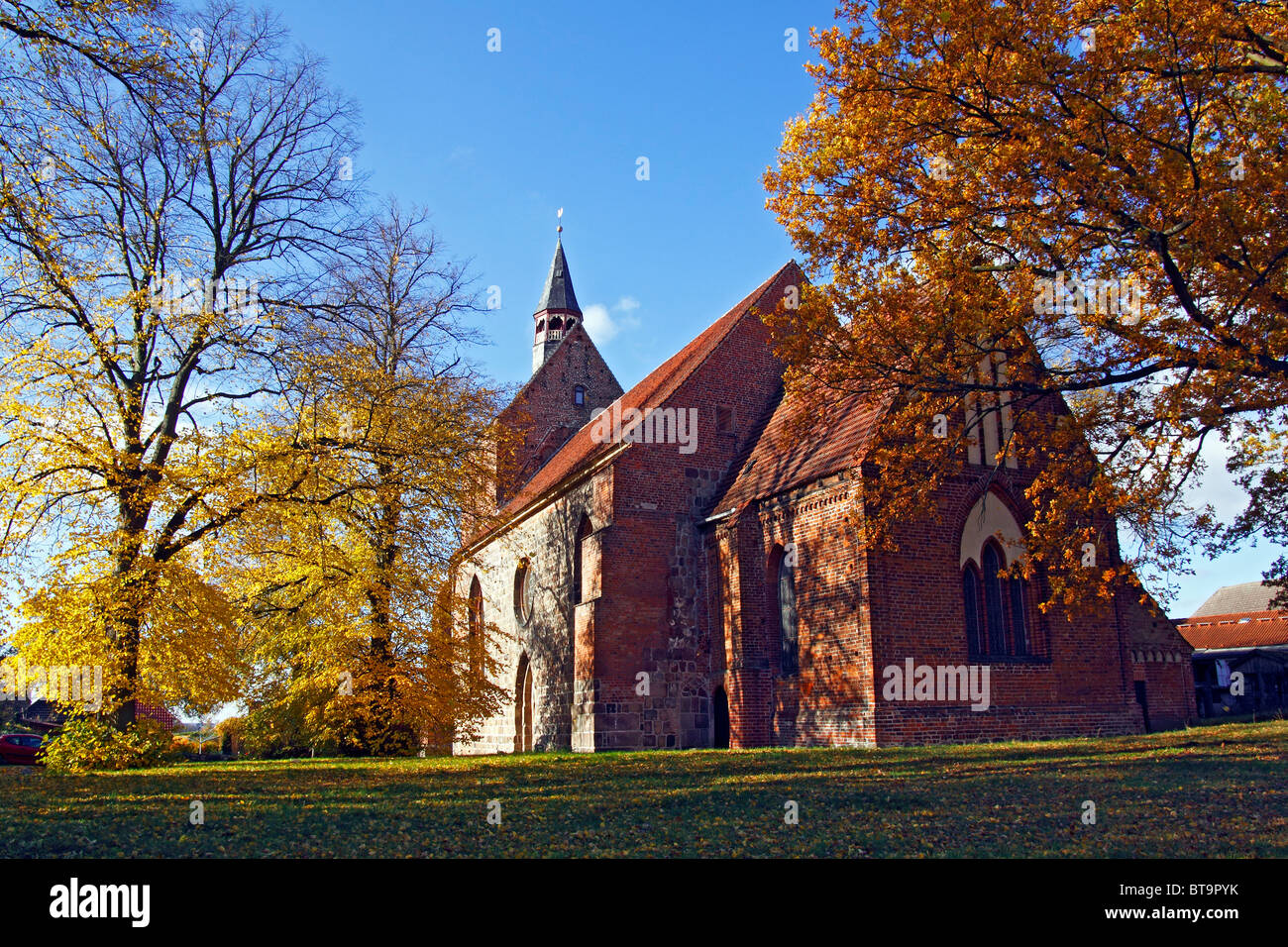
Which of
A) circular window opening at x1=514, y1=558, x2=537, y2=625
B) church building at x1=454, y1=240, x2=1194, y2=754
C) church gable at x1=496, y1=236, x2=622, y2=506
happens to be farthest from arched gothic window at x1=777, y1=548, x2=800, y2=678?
church gable at x1=496, y1=236, x2=622, y2=506

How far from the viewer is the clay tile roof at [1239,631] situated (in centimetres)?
3959

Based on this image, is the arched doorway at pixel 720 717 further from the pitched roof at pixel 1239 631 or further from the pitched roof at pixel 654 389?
the pitched roof at pixel 1239 631

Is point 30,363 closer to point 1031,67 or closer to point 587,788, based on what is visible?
point 587,788

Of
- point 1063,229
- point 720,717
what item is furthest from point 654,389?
point 1063,229

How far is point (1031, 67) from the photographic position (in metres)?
10.5

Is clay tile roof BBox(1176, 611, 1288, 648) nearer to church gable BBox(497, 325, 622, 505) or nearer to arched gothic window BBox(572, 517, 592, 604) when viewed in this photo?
church gable BBox(497, 325, 622, 505)

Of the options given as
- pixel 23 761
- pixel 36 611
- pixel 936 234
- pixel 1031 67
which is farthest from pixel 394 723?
pixel 23 761

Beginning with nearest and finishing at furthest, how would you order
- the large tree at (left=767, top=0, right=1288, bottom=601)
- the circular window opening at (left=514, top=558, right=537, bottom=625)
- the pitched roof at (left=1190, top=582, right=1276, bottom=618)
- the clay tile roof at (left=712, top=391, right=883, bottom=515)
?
1. the large tree at (left=767, top=0, right=1288, bottom=601)
2. the clay tile roof at (left=712, top=391, right=883, bottom=515)
3. the circular window opening at (left=514, top=558, right=537, bottom=625)
4. the pitched roof at (left=1190, top=582, right=1276, bottom=618)

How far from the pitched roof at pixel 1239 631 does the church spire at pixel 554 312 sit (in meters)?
29.9

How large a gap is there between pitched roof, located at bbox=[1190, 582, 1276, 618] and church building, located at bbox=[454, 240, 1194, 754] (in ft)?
110

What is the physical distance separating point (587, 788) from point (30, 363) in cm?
1065

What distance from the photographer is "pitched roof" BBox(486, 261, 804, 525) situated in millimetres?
22422

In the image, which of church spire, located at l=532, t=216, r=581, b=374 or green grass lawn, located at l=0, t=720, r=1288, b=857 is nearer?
green grass lawn, located at l=0, t=720, r=1288, b=857

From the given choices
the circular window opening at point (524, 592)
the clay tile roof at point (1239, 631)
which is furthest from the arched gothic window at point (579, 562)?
the clay tile roof at point (1239, 631)
